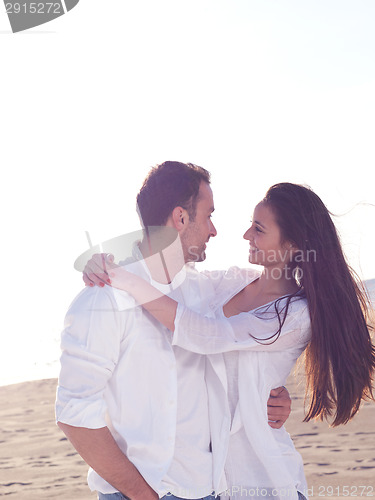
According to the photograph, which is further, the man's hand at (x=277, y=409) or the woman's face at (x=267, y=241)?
the woman's face at (x=267, y=241)

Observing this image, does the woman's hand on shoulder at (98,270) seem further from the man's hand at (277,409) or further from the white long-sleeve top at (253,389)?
the man's hand at (277,409)

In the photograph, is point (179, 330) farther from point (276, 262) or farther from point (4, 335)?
point (4, 335)

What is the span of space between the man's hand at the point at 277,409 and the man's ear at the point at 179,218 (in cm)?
87

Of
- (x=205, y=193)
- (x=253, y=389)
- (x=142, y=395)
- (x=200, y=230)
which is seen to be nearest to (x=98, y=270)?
(x=142, y=395)

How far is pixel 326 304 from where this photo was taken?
293 cm

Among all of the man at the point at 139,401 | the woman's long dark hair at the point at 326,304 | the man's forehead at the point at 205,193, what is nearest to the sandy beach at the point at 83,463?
the woman's long dark hair at the point at 326,304

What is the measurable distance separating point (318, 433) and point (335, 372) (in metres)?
4.73

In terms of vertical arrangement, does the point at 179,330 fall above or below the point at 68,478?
above

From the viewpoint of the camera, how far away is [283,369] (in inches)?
118

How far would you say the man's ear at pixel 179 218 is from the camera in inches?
113

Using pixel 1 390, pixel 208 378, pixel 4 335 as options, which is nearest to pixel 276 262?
pixel 208 378

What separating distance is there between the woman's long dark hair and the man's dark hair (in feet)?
1.46

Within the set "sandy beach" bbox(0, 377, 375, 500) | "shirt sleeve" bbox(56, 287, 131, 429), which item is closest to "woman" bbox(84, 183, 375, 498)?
"shirt sleeve" bbox(56, 287, 131, 429)

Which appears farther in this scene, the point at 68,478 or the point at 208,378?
the point at 68,478
